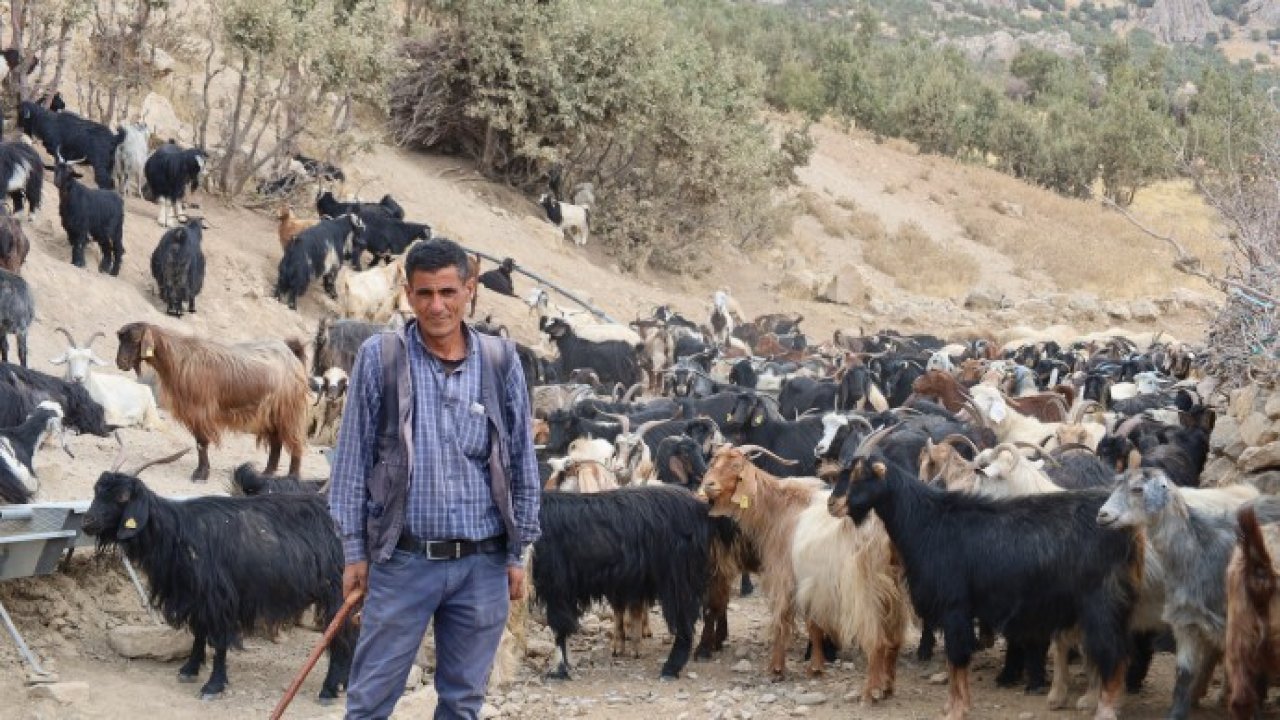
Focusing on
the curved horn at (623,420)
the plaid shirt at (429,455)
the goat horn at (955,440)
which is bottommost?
the curved horn at (623,420)

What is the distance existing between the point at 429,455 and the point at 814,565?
3727mm

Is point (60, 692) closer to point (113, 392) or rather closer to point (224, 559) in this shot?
point (224, 559)

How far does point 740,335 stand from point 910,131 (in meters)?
22.4

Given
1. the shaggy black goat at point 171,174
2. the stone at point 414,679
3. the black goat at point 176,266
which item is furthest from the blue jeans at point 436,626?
A: the shaggy black goat at point 171,174

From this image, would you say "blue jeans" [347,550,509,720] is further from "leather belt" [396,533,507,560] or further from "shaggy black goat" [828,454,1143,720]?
"shaggy black goat" [828,454,1143,720]

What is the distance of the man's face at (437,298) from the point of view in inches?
160

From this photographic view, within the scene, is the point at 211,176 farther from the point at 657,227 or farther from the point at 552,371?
the point at 657,227

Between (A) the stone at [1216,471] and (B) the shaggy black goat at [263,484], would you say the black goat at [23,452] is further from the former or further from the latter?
(A) the stone at [1216,471]

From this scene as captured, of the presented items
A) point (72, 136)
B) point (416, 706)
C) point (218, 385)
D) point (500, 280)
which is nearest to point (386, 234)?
point (500, 280)

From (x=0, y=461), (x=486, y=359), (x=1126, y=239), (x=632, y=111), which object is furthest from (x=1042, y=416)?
(x=1126, y=239)

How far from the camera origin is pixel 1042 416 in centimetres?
1338

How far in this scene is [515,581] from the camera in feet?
13.9

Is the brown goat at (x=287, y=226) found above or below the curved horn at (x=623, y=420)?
below

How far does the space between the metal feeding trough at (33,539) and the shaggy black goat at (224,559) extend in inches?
12.5
